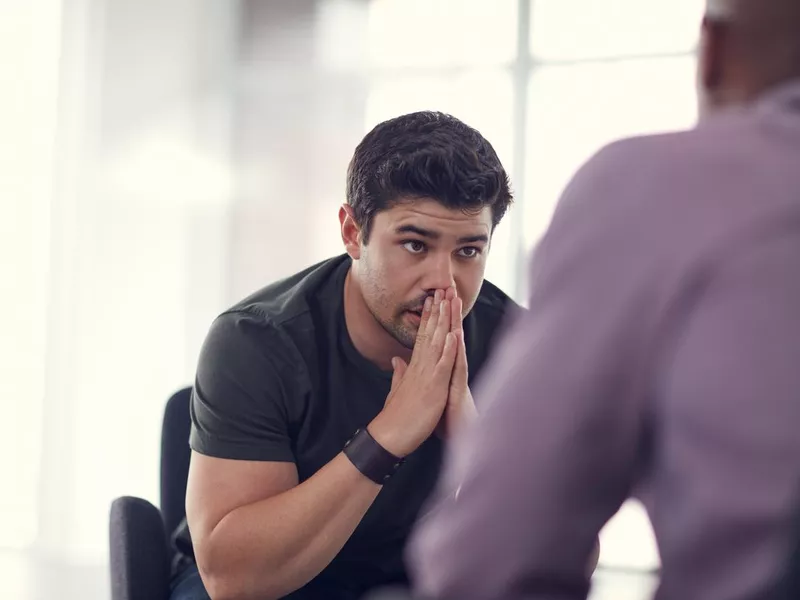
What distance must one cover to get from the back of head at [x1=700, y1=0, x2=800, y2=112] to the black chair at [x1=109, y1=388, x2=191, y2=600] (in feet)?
3.63

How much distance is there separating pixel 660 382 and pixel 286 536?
3.01 feet

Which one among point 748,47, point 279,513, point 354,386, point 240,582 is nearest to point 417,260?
point 354,386

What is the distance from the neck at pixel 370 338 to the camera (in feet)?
4.97

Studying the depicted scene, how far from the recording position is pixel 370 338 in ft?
4.98

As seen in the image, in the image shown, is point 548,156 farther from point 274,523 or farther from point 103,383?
point 274,523

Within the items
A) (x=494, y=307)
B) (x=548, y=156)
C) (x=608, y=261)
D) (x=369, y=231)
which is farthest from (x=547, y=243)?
(x=548, y=156)

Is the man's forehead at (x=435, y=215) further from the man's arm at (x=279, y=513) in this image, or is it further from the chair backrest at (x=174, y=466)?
the chair backrest at (x=174, y=466)

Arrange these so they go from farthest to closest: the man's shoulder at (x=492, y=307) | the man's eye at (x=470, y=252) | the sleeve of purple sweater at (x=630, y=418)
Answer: the man's shoulder at (x=492, y=307) → the man's eye at (x=470, y=252) → the sleeve of purple sweater at (x=630, y=418)

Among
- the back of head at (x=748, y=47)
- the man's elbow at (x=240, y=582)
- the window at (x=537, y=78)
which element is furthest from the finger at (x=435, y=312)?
the window at (x=537, y=78)

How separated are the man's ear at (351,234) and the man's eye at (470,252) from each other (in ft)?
0.58

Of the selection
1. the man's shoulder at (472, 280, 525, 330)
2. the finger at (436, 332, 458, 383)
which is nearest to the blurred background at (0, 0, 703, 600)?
the man's shoulder at (472, 280, 525, 330)

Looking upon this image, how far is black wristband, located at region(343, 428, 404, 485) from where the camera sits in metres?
1.30

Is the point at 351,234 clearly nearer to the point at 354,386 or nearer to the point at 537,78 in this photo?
the point at 354,386

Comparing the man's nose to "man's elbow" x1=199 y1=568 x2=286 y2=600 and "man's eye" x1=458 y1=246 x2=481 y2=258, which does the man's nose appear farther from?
"man's elbow" x1=199 y1=568 x2=286 y2=600
